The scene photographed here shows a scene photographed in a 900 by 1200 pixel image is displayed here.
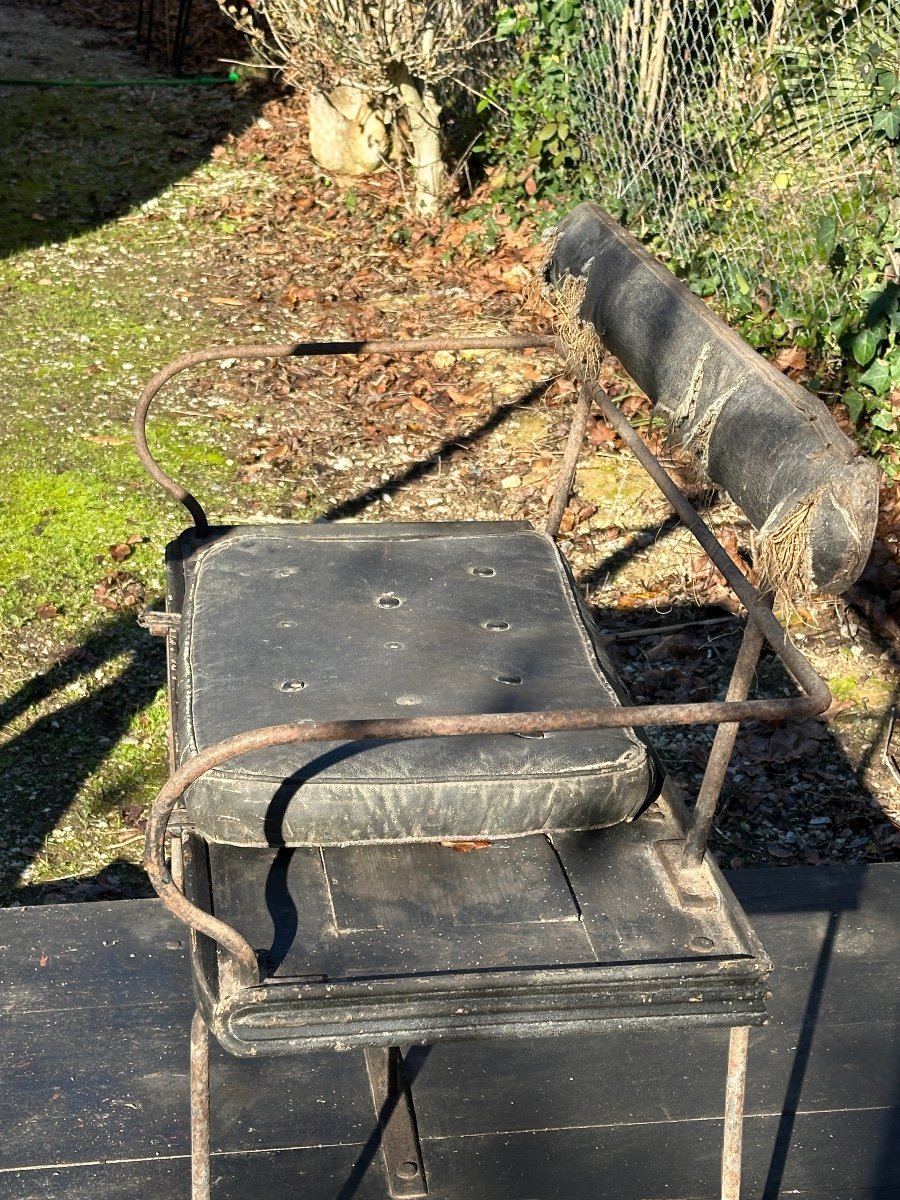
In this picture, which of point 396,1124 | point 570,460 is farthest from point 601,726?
point 570,460

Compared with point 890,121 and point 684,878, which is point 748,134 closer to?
point 890,121

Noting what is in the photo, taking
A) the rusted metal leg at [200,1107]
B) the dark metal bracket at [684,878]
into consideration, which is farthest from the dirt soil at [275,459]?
the rusted metal leg at [200,1107]

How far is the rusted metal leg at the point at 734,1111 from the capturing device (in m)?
2.09

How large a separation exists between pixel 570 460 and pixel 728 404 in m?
0.68

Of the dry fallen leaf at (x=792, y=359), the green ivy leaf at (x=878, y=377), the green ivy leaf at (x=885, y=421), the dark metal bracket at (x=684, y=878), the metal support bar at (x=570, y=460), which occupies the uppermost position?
the metal support bar at (x=570, y=460)

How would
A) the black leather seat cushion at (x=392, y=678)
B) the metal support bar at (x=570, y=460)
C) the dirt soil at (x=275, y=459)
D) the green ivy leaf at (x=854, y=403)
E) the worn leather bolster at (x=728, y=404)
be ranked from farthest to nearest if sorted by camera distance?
1. the green ivy leaf at (x=854, y=403)
2. the dirt soil at (x=275, y=459)
3. the metal support bar at (x=570, y=460)
4. the black leather seat cushion at (x=392, y=678)
5. the worn leather bolster at (x=728, y=404)

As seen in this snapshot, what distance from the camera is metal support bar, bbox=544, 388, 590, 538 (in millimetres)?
2822

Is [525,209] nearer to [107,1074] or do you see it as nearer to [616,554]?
[616,554]

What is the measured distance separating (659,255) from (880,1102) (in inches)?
162

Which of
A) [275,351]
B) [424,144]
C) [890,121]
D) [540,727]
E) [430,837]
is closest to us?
[540,727]

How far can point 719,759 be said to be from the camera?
2078mm

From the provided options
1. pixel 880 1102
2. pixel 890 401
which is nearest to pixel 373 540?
pixel 880 1102

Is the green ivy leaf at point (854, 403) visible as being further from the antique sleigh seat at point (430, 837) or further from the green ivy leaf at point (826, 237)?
the antique sleigh seat at point (430, 837)

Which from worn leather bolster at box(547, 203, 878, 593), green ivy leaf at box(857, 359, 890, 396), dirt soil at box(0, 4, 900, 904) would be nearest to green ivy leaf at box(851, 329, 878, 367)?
green ivy leaf at box(857, 359, 890, 396)
